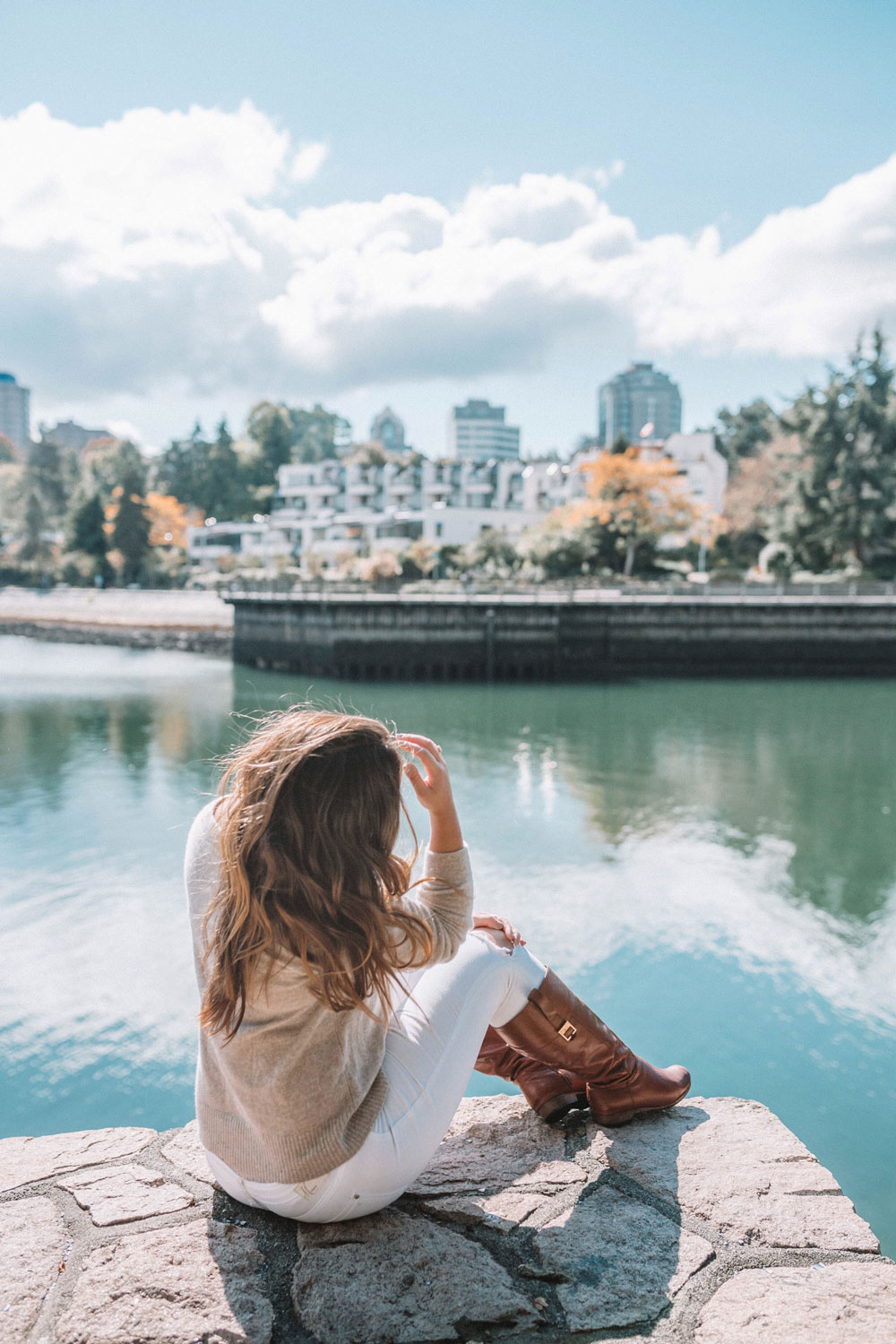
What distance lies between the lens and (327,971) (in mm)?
1975

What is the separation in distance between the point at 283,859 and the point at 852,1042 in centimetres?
669

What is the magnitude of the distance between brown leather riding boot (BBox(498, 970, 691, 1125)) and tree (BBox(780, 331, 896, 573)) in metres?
43.0

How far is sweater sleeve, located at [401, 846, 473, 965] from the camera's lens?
2.26m

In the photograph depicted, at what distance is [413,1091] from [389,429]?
159 meters

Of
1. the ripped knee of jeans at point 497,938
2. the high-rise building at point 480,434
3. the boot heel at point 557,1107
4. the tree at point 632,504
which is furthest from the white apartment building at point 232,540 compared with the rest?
the high-rise building at point 480,434

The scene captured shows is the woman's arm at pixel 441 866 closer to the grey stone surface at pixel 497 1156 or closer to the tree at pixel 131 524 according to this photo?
the grey stone surface at pixel 497 1156

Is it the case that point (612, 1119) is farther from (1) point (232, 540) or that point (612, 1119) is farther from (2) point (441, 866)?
(1) point (232, 540)

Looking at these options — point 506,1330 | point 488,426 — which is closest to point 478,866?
point 506,1330

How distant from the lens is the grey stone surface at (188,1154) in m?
2.62

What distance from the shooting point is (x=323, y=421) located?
448ft

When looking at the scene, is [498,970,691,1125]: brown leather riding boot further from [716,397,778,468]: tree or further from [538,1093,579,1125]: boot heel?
[716,397,778,468]: tree

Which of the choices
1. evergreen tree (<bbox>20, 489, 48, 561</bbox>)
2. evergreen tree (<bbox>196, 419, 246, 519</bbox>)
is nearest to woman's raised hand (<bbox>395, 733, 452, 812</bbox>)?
evergreen tree (<bbox>20, 489, 48, 561</bbox>)

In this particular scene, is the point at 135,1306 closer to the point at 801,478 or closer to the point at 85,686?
the point at 85,686

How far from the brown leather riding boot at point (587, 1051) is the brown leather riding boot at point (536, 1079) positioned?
0.21 ft
